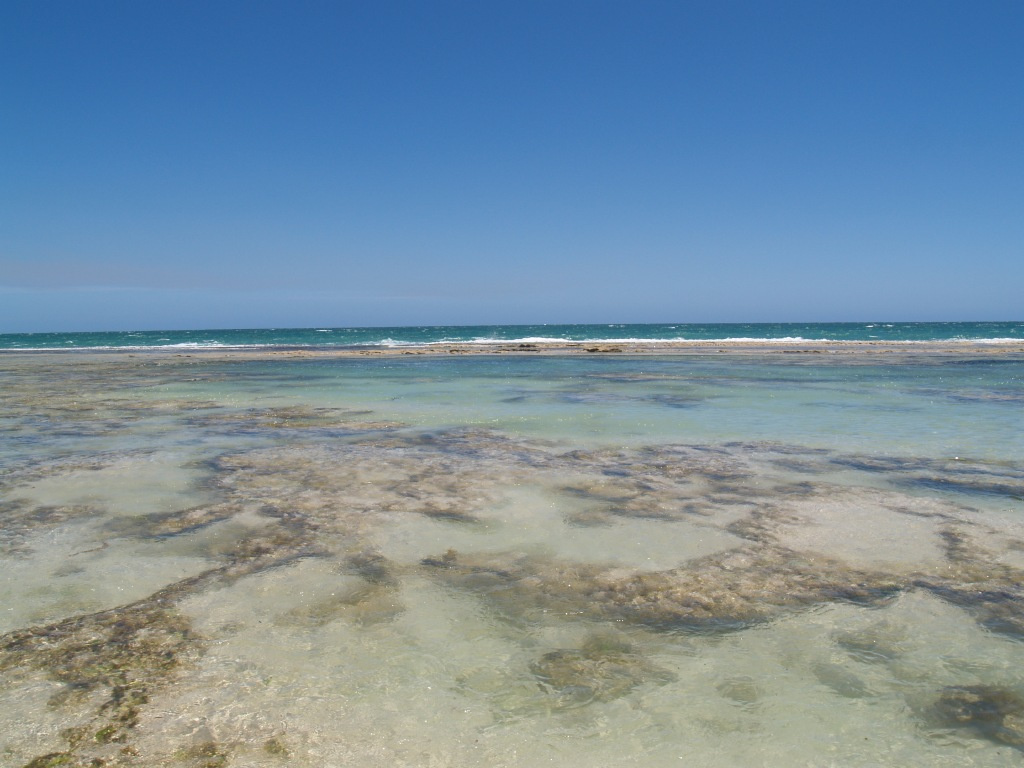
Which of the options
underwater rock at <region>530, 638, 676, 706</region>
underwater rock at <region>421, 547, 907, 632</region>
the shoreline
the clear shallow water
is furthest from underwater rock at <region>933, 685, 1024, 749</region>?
the shoreline

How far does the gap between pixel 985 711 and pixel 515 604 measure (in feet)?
7.16

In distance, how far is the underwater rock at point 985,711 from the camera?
2541 millimetres

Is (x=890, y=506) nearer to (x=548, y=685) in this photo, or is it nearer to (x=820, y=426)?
(x=548, y=685)

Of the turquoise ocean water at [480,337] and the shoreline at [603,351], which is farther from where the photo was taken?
the turquoise ocean water at [480,337]

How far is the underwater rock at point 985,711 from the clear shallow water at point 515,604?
1 cm

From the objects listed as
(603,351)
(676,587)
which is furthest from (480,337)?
(676,587)

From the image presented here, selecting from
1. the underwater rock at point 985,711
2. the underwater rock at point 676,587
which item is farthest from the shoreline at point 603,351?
the underwater rock at point 985,711

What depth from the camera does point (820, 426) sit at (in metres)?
10.1

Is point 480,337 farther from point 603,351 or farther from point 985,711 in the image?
point 985,711

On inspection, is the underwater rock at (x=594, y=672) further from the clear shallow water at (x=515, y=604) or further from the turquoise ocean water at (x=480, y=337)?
the turquoise ocean water at (x=480, y=337)

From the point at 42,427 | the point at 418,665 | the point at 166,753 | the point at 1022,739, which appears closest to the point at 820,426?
the point at 1022,739

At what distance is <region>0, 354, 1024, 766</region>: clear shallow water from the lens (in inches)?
100

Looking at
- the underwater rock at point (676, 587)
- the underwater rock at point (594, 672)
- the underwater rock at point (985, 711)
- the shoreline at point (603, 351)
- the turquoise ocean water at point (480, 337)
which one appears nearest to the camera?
the underwater rock at point (985, 711)

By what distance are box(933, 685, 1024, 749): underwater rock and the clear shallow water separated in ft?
0.05
